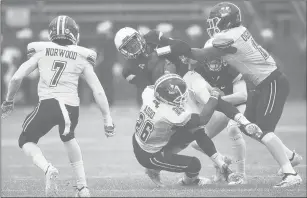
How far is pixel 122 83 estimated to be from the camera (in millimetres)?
20016

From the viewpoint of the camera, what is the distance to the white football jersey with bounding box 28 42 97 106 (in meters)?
6.80

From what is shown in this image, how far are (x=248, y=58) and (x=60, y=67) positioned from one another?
187 centimetres

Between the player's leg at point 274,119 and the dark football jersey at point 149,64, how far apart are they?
1.00 m

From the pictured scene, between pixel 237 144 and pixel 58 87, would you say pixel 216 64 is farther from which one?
pixel 58 87

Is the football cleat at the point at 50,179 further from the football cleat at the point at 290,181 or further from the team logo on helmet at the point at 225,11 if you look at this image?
the team logo on helmet at the point at 225,11

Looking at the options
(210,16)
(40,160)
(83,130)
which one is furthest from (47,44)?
(83,130)

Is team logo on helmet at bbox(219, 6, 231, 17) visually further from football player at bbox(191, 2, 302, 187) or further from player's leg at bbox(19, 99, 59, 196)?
player's leg at bbox(19, 99, 59, 196)

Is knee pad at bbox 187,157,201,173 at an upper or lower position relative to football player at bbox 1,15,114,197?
lower

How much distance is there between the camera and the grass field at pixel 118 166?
22.8ft

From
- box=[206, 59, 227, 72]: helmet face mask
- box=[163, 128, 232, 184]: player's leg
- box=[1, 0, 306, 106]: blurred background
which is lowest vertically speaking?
box=[1, 0, 306, 106]: blurred background

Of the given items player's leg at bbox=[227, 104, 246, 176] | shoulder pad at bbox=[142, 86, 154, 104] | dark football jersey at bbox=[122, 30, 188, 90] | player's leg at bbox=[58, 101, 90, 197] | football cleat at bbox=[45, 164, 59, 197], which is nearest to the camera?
football cleat at bbox=[45, 164, 59, 197]

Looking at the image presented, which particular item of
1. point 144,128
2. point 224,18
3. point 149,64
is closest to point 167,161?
point 144,128

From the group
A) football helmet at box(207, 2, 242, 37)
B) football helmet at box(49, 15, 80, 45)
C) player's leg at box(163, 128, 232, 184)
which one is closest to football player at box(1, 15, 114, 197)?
football helmet at box(49, 15, 80, 45)

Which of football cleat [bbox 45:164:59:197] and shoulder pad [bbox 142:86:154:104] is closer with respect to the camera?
football cleat [bbox 45:164:59:197]
